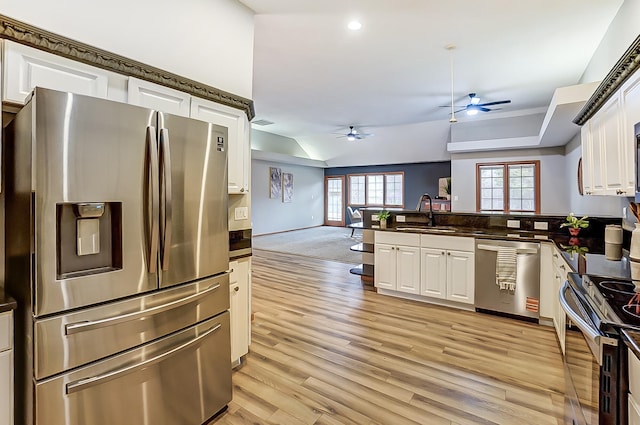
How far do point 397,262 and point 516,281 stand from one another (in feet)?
4.28

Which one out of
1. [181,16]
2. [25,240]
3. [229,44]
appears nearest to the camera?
[25,240]

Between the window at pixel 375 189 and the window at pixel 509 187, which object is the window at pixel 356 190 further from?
the window at pixel 509 187

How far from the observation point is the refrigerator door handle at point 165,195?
1.59 m

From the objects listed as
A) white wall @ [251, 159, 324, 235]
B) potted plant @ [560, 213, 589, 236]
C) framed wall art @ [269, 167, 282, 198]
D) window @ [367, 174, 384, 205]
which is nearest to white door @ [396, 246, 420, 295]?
potted plant @ [560, 213, 589, 236]

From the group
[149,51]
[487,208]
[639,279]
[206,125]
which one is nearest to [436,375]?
[639,279]

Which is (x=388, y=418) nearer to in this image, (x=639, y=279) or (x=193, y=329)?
(x=193, y=329)

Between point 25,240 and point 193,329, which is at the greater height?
point 25,240

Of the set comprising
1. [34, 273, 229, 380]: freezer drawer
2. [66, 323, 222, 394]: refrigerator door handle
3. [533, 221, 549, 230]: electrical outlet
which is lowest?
[66, 323, 222, 394]: refrigerator door handle

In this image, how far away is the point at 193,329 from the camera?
1777 mm

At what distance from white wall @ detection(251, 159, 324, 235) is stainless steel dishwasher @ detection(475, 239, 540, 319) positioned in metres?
7.41

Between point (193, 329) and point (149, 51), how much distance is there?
5.81ft

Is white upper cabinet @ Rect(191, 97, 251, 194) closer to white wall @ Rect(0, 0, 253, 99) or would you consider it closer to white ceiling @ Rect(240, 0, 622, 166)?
white wall @ Rect(0, 0, 253, 99)

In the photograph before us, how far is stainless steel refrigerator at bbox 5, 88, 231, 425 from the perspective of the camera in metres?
1.27

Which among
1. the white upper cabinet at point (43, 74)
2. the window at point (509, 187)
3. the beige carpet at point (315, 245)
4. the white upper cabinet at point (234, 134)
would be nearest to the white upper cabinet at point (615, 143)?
the white upper cabinet at point (234, 134)
